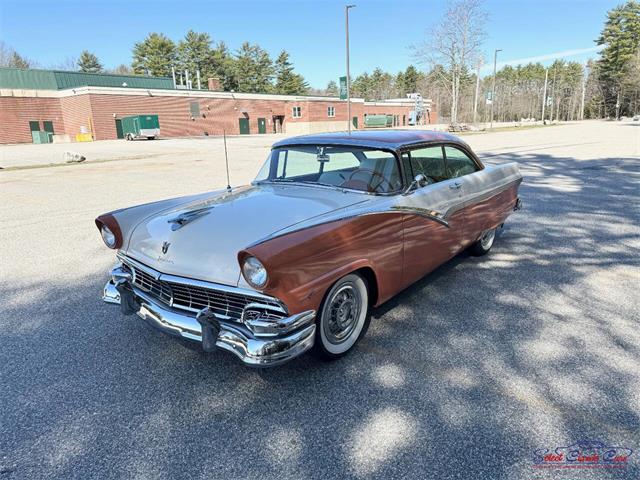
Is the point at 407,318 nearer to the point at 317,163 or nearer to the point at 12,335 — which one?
the point at 317,163

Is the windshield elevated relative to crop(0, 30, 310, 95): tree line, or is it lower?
lower

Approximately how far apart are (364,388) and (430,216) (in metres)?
1.59

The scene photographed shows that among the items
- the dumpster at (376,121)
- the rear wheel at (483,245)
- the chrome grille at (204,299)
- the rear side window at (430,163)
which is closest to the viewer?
the chrome grille at (204,299)

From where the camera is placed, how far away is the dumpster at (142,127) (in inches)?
1538

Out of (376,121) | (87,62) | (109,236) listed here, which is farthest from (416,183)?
(87,62)

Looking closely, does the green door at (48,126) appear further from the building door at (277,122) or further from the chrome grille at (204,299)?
the chrome grille at (204,299)

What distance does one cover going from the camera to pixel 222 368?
2.98m

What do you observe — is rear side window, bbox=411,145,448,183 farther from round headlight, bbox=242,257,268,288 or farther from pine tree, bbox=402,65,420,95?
pine tree, bbox=402,65,420,95

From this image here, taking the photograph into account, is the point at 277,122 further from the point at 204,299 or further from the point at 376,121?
the point at 204,299

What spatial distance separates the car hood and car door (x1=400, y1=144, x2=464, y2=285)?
0.47 meters

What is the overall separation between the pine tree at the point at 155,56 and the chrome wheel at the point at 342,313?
82.6 meters

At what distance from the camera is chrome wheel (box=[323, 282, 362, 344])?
9.40 feet

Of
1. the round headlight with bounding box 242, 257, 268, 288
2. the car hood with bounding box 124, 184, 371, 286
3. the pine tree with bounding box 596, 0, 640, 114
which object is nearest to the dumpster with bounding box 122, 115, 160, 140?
the car hood with bounding box 124, 184, 371, 286

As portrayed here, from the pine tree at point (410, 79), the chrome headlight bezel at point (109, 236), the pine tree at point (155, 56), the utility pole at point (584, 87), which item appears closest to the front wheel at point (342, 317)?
the chrome headlight bezel at point (109, 236)
